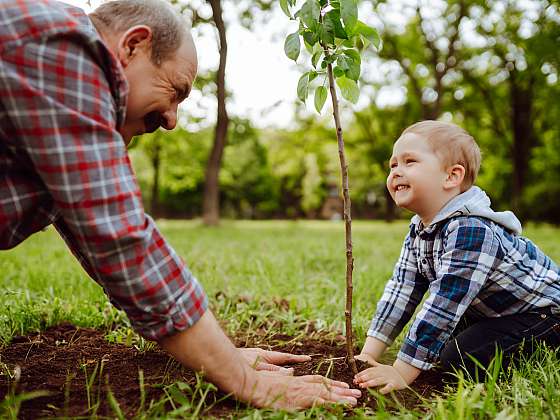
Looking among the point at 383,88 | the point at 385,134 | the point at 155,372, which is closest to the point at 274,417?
the point at 155,372

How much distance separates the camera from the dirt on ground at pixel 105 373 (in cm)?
161

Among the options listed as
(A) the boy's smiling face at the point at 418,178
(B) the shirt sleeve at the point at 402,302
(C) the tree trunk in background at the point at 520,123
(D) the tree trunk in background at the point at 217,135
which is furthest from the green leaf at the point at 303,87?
(C) the tree trunk in background at the point at 520,123

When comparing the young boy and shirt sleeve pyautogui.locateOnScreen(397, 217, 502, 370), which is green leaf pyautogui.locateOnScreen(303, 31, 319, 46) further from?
shirt sleeve pyautogui.locateOnScreen(397, 217, 502, 370)

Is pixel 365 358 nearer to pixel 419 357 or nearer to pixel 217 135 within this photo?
pixel 419 357

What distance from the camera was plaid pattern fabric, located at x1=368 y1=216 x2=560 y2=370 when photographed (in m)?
2.06

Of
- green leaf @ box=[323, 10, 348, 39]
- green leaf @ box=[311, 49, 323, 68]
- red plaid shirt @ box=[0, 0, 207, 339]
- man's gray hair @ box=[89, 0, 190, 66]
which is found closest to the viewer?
red plaid shirt @ box=[0, 0, 207, 339]

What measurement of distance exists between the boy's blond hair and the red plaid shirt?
1330mm

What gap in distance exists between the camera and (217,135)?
15289 millimetres

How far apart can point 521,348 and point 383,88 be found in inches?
982

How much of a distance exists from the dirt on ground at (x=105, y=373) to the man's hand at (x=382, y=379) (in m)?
0.04

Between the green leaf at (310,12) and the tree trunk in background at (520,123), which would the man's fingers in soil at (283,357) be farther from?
the tree trunk in background at (520,123)

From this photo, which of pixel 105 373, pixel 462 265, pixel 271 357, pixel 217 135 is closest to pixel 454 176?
pixel 462 265

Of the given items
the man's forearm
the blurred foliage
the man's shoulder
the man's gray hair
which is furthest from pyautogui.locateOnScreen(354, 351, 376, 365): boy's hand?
the blurred foliage

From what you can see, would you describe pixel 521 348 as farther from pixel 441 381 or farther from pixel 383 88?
pixel 383 88
